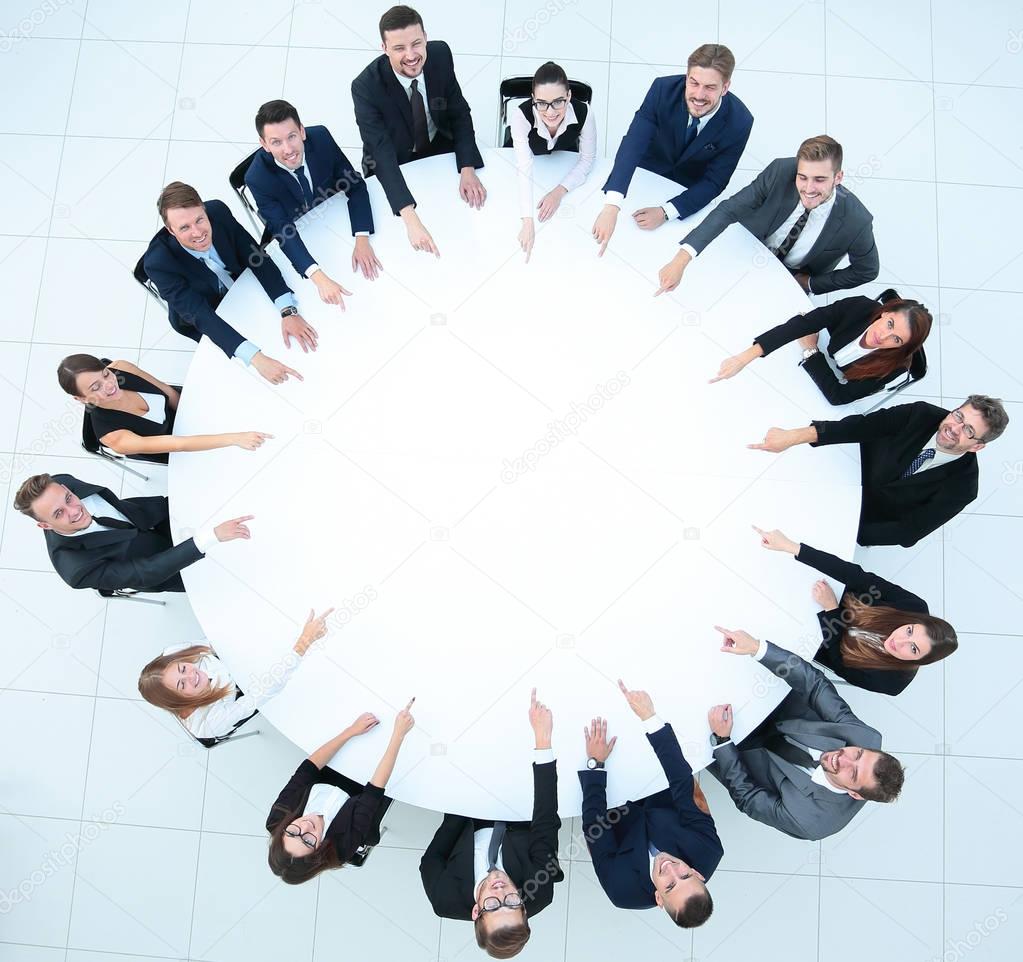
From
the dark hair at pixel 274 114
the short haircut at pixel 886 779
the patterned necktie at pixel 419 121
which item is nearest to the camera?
the short haircut at pixel 886 779

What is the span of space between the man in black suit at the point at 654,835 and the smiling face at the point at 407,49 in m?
2.45

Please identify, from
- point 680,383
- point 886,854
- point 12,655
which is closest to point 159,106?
point 12,655

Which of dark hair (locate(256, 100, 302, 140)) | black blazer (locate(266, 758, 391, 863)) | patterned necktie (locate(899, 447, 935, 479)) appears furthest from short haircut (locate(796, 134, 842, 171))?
black blazer (locate(266, 758, 391, 863))

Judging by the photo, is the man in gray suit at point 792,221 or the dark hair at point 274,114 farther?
the man in gray suit at point 792,221

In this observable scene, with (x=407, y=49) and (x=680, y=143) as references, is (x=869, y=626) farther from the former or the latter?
(x=407, y=49)

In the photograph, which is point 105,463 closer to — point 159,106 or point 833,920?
point 159,106

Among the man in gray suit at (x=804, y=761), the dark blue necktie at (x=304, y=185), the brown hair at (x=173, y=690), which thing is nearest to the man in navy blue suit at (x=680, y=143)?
the dark blue necktie at (x=304, y=185)

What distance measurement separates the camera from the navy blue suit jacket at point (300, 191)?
3172 mm

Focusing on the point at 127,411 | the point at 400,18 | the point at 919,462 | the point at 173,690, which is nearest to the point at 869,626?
the point at 919,462

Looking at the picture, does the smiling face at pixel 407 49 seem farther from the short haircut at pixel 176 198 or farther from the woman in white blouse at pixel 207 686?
the woman in white blouse at pixel 207 686

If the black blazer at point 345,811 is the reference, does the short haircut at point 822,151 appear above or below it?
above

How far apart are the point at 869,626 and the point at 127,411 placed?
9.63 feet

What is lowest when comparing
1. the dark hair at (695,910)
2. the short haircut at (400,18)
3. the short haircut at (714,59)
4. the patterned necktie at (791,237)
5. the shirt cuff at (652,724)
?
the dark hair at (695,910)

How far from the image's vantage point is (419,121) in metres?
3.40
